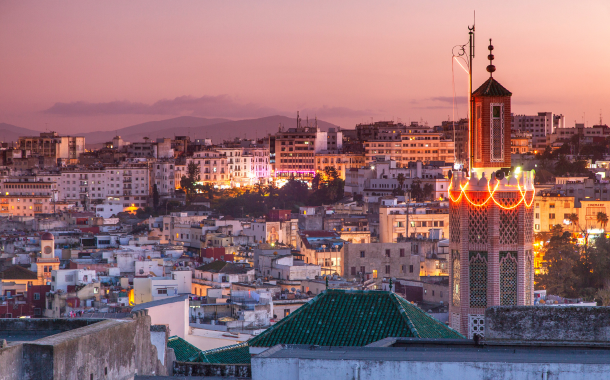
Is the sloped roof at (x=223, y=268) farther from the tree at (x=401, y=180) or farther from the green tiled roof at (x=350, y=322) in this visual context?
the tree at (x=401, y=180)

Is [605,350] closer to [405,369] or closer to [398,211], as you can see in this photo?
[405,369]

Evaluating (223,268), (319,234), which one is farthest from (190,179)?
(223,268)

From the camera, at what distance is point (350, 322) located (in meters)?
7.04

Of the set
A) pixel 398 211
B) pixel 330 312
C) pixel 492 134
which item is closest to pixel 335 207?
pixel 398 211

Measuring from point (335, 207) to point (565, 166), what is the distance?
13.9m

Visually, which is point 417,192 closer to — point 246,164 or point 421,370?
point 246,164

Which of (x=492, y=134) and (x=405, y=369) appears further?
(x=492, y=134)

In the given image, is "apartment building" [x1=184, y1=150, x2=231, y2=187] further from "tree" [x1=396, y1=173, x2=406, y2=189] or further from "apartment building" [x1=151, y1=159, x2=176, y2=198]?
"tree" [x1=396, y1=173, x2=406, y2=189]

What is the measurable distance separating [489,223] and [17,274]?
1614 cm

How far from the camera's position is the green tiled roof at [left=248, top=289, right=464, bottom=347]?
22.6 feet

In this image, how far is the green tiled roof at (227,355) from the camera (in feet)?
26.5

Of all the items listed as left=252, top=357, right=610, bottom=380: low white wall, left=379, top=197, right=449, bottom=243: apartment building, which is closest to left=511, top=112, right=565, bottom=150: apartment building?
left=379, top=197, right=449, bottom=243: apartment building

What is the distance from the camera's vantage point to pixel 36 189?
168 ft

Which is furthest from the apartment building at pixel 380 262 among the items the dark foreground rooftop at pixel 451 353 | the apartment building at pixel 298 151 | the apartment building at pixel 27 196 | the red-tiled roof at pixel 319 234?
the apartment building at pixel 298 151
